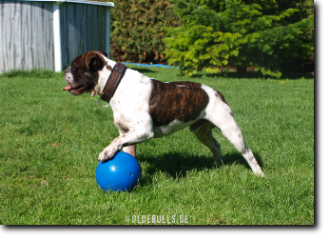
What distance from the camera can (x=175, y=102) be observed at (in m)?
4.02

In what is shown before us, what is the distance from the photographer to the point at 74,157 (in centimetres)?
471

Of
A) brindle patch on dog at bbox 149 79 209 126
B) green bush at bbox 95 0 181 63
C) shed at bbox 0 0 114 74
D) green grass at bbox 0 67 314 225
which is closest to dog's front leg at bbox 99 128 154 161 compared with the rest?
brindle patch on dog at bbox 149 79 209 126

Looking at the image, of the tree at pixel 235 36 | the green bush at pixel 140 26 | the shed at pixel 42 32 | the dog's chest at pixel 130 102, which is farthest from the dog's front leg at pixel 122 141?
the green bush at pixel 140 26

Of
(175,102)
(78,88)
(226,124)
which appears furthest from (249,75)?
(78,88)

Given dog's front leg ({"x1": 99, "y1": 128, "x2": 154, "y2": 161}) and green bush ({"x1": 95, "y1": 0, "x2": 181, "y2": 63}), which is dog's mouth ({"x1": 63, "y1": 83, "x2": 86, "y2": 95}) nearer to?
dog's front leg ({"x1": 99, "y1": 128, "x2": 154, "y2": 161})

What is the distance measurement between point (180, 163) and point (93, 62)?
1.92m

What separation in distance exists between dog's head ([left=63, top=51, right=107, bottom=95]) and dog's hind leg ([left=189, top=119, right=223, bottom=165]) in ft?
4.43

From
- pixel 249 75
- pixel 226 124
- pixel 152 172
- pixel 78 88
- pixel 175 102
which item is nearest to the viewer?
pixel 78 88

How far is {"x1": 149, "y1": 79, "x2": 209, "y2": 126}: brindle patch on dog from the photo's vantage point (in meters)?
3.89

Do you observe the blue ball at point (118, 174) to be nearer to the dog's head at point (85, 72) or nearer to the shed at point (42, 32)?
the dog's head at point (85, 72)

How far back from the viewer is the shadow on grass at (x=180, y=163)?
4.50 meters

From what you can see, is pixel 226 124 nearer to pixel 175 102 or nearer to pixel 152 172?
pixel 175 102

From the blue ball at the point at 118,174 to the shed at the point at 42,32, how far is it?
863 cm
